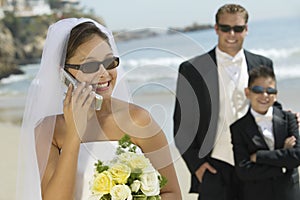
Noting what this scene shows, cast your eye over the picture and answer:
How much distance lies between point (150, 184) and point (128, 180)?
10cm

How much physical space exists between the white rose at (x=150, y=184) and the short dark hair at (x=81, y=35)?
0.62 meters

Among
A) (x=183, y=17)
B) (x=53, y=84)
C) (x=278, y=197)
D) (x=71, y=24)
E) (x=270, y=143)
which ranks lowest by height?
(x=278, y=197)

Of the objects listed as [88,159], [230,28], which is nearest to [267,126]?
[230,28]

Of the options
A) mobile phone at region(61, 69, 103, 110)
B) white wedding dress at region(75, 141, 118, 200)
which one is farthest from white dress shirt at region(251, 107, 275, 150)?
mobile phone at region(61, 69, 103, 110)

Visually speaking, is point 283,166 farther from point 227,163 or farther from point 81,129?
point 81,129

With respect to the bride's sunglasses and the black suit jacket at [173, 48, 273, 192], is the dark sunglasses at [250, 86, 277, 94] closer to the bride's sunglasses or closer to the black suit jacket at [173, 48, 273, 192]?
the bride's sunglasses

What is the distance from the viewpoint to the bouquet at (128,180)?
2.99 metres

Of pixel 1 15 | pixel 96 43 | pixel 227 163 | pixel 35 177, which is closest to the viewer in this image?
pixel 96 43

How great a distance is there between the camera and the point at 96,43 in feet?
10.6

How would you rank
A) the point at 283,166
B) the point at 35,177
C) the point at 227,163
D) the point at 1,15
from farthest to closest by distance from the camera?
the point at 1,15 < the point at 227,163 < the point at 283,166 < the point at 35,177

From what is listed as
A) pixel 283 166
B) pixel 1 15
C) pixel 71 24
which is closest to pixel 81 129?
pixel 71 24

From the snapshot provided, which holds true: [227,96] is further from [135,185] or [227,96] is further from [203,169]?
[135,185]

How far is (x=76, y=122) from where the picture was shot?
307cm

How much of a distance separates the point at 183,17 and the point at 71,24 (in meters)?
17.9
